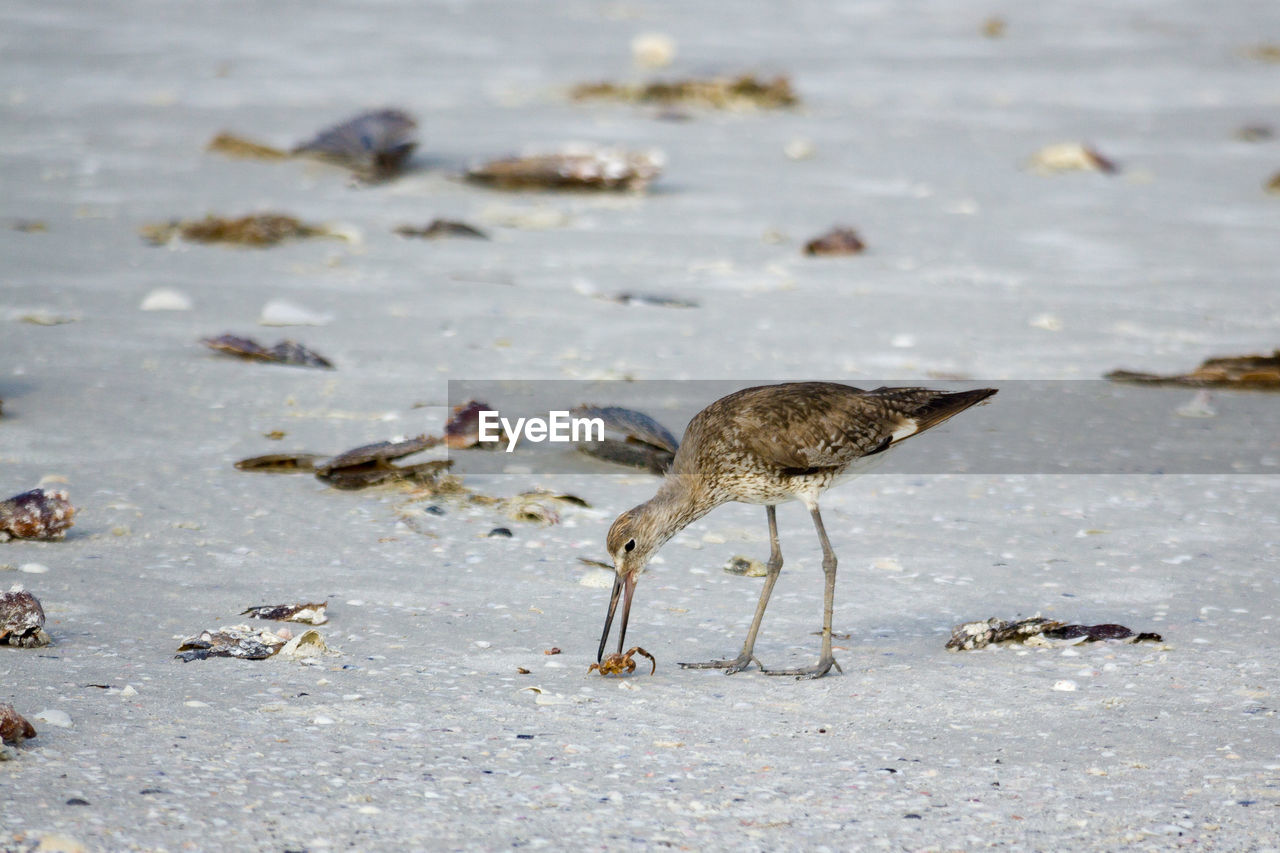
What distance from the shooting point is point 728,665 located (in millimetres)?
4227

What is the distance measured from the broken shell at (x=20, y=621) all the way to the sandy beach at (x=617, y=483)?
17 centimetres

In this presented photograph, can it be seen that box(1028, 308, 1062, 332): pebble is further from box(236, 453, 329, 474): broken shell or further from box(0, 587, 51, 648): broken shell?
box(0, 587, 51, 648): broken shell

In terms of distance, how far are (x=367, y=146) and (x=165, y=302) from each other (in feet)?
10.6

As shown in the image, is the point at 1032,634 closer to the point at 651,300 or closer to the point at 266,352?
the point at 266,352

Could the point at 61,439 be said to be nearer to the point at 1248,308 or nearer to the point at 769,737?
the point at 769,737

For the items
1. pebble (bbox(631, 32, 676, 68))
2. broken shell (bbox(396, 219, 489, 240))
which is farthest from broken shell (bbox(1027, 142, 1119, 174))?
broken shell (bbox(396, 219, 489, 240))

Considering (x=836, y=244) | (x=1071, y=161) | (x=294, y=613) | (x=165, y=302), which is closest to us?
(x=294, y=613)

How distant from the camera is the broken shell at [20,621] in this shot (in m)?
3.95

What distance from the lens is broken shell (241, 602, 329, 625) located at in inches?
170

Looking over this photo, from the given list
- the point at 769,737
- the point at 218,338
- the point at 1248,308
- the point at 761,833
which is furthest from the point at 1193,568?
the point at 218,338

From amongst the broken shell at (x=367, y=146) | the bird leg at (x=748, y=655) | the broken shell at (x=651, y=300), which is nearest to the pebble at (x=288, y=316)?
the broken shell at (x=651, y=300)

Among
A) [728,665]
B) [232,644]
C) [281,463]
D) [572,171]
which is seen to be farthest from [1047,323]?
[232,644]

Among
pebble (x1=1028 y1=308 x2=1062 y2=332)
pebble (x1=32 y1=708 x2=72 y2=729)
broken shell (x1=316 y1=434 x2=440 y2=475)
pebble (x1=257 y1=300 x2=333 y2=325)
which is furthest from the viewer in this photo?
pebble (x1=1028 y1=308 x2=1062 y2=332)

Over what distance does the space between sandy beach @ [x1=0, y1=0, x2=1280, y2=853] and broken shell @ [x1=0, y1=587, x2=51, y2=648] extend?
167mm
